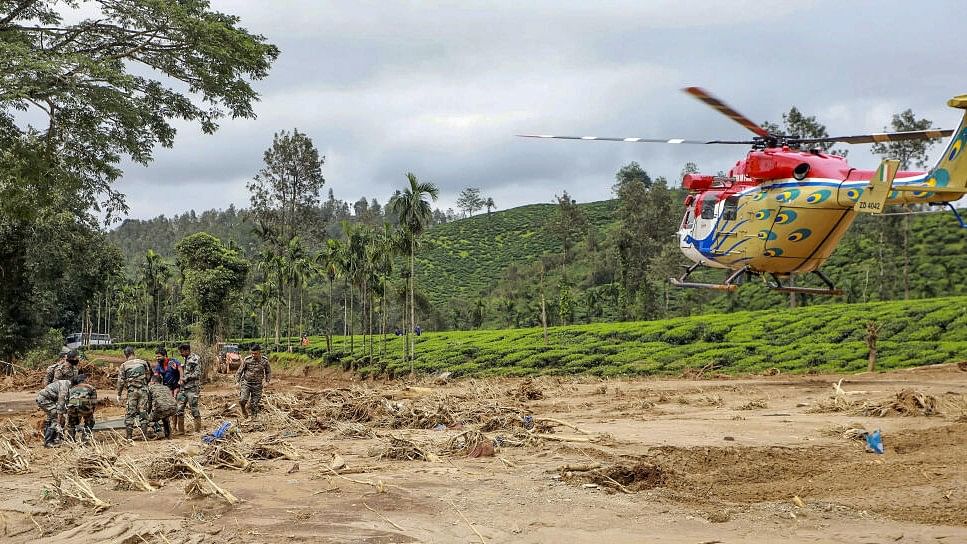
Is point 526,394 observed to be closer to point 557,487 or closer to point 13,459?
point 557,487

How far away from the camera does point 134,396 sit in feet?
46.4

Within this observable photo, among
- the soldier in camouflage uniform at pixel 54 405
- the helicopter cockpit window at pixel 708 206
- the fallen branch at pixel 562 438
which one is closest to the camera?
the fallen branch at pixel 562 438

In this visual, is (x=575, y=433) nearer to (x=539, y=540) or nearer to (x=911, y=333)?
(x=539, y=540)

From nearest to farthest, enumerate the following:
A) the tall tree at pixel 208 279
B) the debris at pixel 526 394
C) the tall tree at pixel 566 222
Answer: the debris at pixel 526 394
the tall tree at pixel 208 279
the tall tree at pixel 566 222

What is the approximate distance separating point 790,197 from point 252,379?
12.2 metres

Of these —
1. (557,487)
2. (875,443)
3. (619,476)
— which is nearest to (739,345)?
(875,443)

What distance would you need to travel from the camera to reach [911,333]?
28.5 meters

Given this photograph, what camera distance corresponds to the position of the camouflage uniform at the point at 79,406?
1373 cm

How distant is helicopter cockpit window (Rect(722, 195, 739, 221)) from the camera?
18.5 m

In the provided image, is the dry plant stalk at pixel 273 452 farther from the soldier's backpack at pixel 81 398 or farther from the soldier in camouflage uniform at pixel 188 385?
the soldier's backpack at pixel 81 398

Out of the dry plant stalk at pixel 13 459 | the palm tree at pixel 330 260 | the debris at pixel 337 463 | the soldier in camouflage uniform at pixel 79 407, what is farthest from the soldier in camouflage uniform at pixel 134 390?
the palm tree at pixel 330 260

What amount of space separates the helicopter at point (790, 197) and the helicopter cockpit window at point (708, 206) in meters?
0.02

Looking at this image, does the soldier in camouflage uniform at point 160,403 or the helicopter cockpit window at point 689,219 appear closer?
the soldier in camouflage uniform at point 160,403

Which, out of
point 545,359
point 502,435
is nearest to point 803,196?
point 502,435
